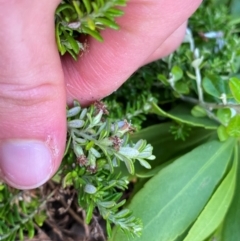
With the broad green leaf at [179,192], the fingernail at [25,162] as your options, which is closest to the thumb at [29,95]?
the fingernail at [25,162]

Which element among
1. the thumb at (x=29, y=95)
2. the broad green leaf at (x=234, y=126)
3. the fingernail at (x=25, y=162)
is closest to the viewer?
the thumb at (x=29, y=95)

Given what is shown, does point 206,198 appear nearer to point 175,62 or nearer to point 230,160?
point 230,160

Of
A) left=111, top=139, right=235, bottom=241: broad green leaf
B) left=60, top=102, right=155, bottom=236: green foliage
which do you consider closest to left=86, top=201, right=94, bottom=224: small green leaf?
left=60, top=102, right=155, bottom=236: green foliage

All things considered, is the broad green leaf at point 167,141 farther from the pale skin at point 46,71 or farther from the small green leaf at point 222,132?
the pale skin at point 46,71

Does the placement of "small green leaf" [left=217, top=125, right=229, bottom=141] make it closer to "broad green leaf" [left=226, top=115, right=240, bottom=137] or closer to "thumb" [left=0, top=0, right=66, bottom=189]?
"broad green leaf" [left=226, top=115, right=240, bottom=137]

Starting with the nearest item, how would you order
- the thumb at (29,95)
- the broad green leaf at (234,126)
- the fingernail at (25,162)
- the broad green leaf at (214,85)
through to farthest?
the thumb at (29,95), the fingernail at (25,162), the broad green leaf at (234,126), the broad green leaf at (214,85)

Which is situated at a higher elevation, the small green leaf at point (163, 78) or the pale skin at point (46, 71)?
the pale skin at point (46, 71)

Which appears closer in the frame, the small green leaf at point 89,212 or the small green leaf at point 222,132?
the small green leaf at point 89,212

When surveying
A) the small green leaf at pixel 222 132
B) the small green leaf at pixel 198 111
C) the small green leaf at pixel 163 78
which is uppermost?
the small green leaf at pixel 163 78
